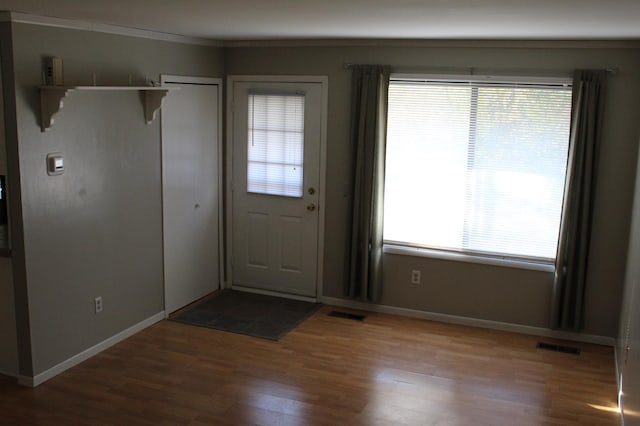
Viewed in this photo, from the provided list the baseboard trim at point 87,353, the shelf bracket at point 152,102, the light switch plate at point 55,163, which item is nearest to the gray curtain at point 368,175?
the shelf bracket at point 152,102

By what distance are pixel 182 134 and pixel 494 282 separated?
114 inches

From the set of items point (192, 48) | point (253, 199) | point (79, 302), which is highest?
point (192, 48)

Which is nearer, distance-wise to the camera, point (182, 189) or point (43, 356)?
point (43, 356)

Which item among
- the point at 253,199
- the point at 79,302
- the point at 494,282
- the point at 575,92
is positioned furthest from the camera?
the point at 253,199

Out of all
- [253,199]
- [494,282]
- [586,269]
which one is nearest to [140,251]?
[253,199]

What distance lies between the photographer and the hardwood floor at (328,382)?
12.5 ft

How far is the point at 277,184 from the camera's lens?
5.88 metres

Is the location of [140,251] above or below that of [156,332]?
above

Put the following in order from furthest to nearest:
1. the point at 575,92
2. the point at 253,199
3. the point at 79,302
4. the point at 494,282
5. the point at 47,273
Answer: the point at 253,199 < the point at 494,282 < the point at 575,92 < the point at 79,302 < the point at 47,273

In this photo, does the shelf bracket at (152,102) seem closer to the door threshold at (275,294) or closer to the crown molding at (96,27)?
the crown molding at (96,27)

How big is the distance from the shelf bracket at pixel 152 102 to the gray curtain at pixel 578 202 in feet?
10.2

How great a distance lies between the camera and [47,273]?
4102mm

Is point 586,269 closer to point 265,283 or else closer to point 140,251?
point 265,283

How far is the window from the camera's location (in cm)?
498
